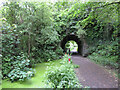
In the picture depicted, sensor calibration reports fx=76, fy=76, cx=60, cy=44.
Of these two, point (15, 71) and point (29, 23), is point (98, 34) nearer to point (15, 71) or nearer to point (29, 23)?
point (29, 23)

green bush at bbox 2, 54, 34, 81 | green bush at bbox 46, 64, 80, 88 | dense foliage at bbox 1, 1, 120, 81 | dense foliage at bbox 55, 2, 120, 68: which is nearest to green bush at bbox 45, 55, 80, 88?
green bush at bbox 46, 64, 80, 88

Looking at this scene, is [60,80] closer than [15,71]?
Yes

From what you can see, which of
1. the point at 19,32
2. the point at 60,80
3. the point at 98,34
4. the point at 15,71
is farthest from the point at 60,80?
the point at 98,34

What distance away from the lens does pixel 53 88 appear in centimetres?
245

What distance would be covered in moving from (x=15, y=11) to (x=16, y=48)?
2046 millimetres

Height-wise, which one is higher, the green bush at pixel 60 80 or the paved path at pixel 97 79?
the green bush at pixel 60 80

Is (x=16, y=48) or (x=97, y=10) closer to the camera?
(x=97, y=10)

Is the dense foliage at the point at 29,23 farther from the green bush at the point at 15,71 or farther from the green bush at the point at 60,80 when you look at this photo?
the green bush at the point at 60,80

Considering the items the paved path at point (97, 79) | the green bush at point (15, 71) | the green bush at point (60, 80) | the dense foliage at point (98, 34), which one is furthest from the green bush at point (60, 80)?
the dense foliage at point (98, 34)

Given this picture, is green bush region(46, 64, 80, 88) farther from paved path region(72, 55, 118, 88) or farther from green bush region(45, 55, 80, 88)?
paved path region(72, 55, 118, 88)

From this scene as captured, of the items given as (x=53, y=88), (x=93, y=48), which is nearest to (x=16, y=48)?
(x=53, y=88)

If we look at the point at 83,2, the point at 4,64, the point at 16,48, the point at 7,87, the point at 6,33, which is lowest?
the point at 7,87

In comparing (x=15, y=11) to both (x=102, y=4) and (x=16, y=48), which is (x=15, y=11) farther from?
(x=102, y=4)

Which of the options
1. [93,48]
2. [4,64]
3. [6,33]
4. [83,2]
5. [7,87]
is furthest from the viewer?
[93,48]
